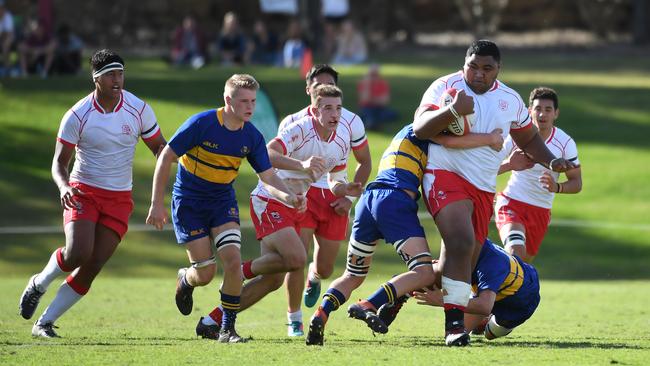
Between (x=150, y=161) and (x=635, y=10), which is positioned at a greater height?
(x=635, y=10)

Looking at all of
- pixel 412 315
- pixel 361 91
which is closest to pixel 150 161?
pixel 361 91

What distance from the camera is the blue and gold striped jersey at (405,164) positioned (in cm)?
890

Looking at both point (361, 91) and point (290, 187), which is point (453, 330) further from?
point (361, 91)

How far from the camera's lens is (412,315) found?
489 inches

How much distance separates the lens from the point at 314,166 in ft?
31.7

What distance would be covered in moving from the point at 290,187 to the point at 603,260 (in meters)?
9.93

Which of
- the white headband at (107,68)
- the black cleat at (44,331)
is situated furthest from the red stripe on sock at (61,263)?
the white headband at (107,68)

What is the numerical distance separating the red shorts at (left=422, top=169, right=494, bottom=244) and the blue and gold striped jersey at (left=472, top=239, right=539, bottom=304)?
19 cm

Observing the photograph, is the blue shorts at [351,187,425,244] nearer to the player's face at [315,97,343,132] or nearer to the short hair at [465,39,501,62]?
the player's face at [315,97,343,132]

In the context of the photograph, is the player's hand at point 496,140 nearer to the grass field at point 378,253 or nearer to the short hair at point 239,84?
the grass field at point 378,253

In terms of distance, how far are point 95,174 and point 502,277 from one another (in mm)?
3527

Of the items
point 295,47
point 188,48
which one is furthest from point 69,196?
point 188,48

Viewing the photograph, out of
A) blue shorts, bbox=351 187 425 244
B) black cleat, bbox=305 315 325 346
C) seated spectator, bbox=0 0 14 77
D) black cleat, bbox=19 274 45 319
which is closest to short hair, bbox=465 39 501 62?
blue shorts, bbox=351 187 425 244

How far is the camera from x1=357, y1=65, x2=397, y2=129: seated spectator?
2531 centimetres
